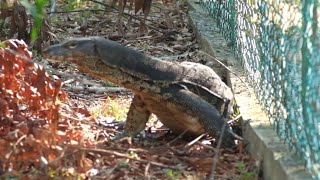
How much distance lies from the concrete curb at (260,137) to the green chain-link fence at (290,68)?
6 centimetres

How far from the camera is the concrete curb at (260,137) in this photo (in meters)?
3.99

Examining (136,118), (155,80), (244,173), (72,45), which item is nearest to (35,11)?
(244,173)

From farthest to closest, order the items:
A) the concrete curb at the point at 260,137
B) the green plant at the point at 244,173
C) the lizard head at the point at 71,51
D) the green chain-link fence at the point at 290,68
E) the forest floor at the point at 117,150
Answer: the lizard head at the point at 71,51, the green plant at the point at 244,173, the forest floor at the point at 117,150, the concrete curb at the point at 260,137, the green chain-link fence at the point at 290,68

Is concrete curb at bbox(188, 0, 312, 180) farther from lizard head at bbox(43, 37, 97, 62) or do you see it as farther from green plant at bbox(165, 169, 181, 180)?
lizard head at bbox(43, 37, 97, 62)

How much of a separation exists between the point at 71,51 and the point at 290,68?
168cm

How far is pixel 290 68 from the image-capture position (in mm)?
4207

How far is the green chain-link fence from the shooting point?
3.74 metres

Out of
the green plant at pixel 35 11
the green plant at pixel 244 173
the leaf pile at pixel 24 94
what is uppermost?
the green plant at pixel 35 11

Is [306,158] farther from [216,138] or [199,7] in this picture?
[199,7]

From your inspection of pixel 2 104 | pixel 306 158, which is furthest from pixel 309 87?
pixel 2 104

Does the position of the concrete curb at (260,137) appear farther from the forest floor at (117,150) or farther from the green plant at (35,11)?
the green plant at (35,11)

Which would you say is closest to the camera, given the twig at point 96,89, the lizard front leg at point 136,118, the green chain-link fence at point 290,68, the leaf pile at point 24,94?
the green chain-link fence at point 290,68

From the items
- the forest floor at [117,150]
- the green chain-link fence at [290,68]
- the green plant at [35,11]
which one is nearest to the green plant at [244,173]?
the forest floor at [117,150]

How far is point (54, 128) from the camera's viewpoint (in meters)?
4.25
